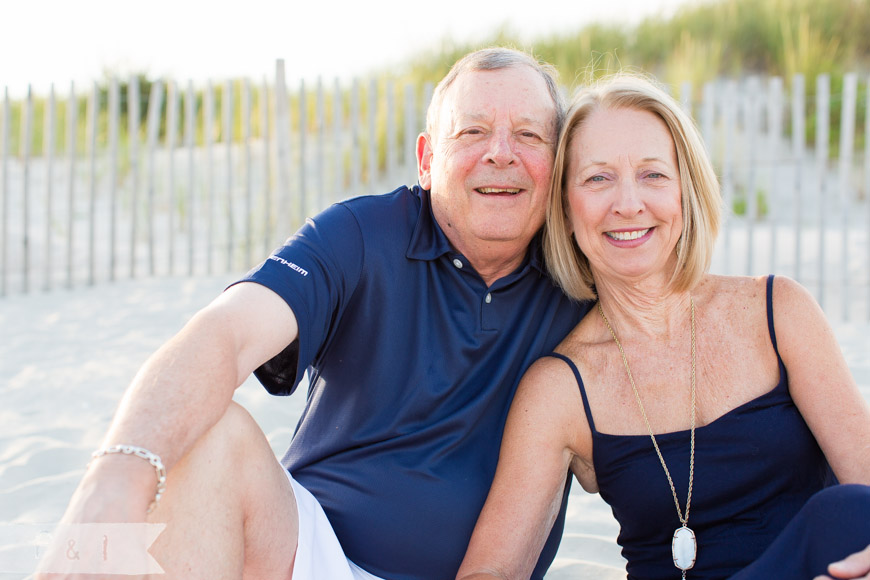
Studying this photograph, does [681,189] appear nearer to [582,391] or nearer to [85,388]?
[582,391]

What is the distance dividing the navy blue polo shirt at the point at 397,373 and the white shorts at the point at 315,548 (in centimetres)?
10

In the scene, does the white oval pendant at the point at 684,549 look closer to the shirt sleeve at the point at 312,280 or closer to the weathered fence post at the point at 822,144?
the shirt sleeve at the point at 312,280

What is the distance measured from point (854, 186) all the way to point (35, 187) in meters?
11.4

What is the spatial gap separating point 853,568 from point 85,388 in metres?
4.38

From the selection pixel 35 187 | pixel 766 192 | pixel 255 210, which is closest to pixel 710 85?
pixel 766 192

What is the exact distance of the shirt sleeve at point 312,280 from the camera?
2.18m

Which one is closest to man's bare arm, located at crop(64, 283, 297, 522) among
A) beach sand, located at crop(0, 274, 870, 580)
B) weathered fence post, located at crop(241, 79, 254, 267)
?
beach sand, located at crop(0, 274, 870, 580)

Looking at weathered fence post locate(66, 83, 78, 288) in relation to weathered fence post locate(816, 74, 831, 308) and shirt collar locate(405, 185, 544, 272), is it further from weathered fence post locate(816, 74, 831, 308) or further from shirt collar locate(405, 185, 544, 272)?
weathered fence post locate(816, 74, 831, 308)

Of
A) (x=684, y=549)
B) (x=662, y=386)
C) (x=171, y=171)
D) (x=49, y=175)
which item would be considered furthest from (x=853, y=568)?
(x=49, y=175)

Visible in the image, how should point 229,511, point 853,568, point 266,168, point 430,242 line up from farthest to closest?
point 266,168 < point 430,242 < point 229,511 < point 853,568

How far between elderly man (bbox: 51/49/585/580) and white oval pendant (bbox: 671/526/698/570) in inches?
17.4

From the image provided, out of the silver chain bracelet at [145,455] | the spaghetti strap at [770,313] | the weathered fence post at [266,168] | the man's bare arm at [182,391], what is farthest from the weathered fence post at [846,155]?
the silver chain bracelet at [145,455]

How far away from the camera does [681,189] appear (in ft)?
8.05

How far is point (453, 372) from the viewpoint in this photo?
2395mm
